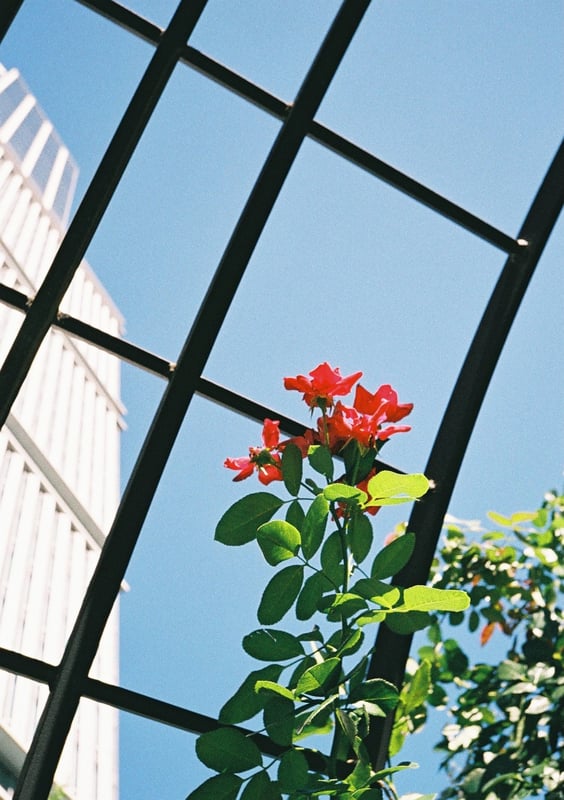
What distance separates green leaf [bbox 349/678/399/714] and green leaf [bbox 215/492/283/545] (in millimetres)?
316

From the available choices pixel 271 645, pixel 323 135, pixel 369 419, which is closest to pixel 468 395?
pixel 369 419

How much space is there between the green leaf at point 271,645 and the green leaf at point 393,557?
18cm

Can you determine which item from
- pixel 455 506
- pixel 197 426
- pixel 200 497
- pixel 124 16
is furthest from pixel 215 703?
pixel 124 16

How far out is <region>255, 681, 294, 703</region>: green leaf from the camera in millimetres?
1396

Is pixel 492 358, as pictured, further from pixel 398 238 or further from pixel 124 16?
pixel 124 16

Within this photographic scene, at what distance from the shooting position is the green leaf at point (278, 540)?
1438mm

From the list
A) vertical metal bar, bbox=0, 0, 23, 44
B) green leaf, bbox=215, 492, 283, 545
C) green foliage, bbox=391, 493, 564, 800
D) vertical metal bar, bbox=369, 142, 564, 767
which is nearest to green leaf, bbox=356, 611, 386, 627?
green leaf, bbox=215, 492, 283, 545

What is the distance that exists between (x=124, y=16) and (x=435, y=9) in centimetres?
132

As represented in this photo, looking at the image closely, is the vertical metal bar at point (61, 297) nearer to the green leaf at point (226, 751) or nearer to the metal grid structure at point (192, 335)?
the metal grid structure at point (192, 335)

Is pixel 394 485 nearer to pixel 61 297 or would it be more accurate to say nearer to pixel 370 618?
pixel 370 618

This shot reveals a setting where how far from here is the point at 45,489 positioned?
1125 inches

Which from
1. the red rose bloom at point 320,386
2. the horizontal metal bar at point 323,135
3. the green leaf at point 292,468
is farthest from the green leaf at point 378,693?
the horizontal metal bar at point 323,135

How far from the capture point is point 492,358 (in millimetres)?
2219

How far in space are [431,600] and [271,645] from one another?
0.28 meters
